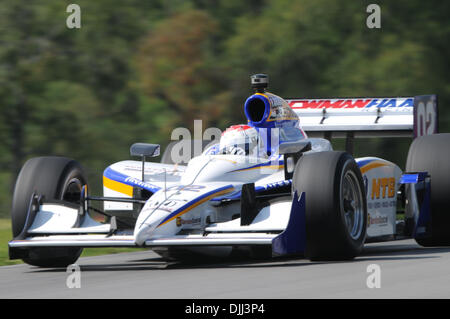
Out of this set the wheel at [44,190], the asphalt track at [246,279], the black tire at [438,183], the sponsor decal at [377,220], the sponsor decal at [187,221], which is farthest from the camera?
the black tire at [438,183]

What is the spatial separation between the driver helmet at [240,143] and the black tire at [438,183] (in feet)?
5.86

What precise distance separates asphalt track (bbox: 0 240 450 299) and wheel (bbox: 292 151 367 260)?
129 millimetres

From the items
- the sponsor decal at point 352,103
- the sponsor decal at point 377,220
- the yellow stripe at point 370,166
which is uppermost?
the sponsor decal at point 352,103

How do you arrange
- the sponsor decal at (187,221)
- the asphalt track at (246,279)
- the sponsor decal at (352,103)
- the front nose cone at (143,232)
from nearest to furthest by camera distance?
the asphalt track at (246,279) → the front nose cone at (143,232) → the sponsor decal at (187,221) → the sponsor decal at (352,103)

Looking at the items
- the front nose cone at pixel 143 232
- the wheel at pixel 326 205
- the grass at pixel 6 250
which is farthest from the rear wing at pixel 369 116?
the front nose cone at pixel 143 232

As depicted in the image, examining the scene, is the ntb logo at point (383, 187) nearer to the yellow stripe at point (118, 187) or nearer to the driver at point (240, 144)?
the driver at point (240, 144)

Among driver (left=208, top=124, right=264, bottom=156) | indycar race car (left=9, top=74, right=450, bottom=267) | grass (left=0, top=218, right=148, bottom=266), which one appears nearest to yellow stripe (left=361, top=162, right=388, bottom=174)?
indycar race car (left=9, top=74, right=450, bottom=267)

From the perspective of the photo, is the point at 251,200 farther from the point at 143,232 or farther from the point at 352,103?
the point at 352,103

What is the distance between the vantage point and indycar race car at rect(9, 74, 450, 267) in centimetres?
773

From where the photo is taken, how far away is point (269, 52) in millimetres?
27812

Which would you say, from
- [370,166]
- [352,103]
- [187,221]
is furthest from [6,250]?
[352,103]

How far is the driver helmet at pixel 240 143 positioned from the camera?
9398 millimetres
